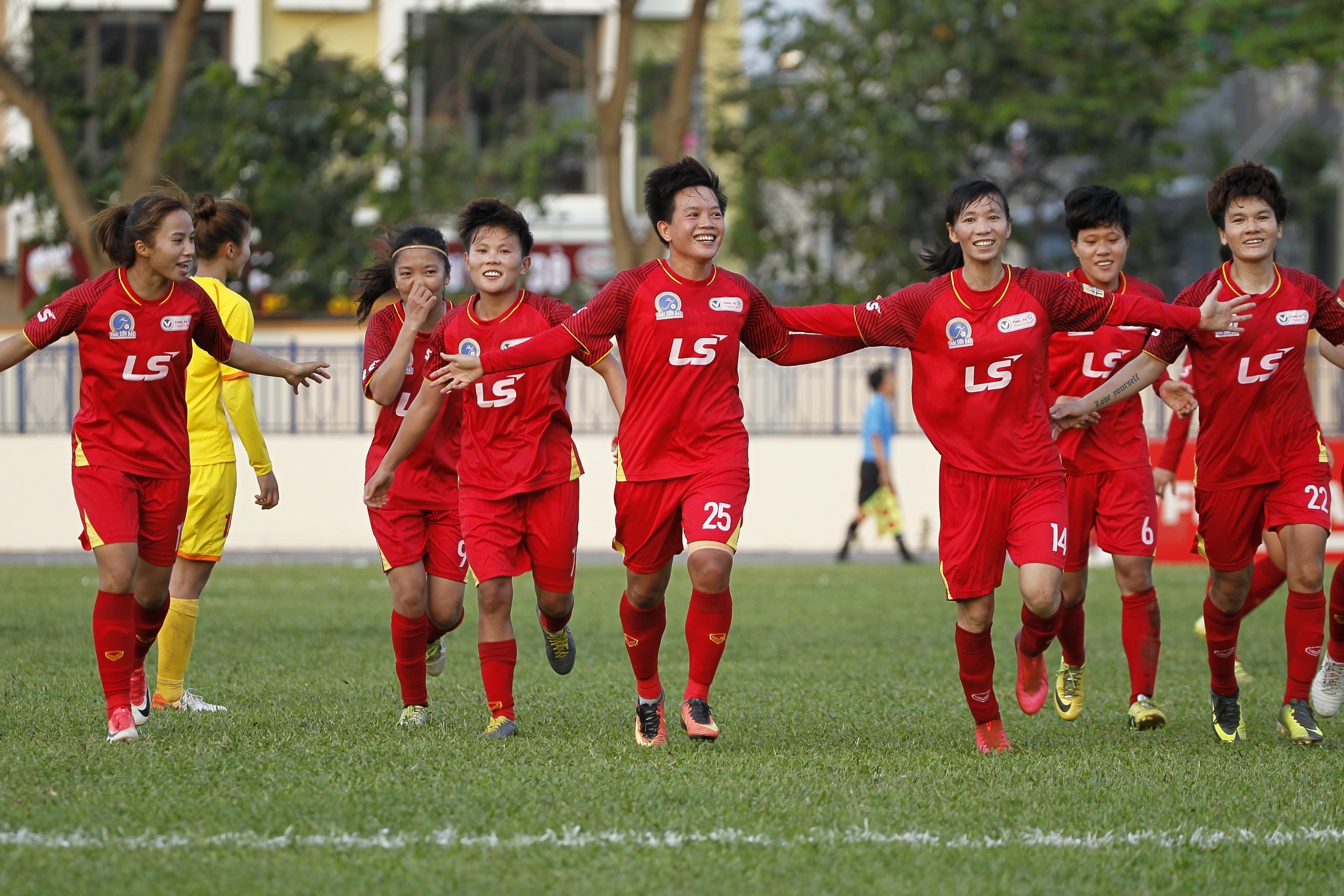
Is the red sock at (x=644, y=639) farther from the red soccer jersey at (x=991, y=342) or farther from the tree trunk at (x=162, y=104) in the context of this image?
the tree trunk at (x=162, y=104)

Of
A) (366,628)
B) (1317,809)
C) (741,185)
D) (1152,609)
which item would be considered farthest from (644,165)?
(1317,809)

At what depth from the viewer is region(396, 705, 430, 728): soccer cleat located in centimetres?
695

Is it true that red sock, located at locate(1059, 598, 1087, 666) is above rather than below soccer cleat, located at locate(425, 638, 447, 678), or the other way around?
above

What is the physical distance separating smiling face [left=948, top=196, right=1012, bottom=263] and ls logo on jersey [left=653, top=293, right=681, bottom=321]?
120 centimetres

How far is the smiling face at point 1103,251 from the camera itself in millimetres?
7312

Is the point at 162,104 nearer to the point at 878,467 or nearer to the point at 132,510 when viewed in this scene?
the point at 878,467

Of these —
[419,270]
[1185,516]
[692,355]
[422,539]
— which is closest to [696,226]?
[692,355]

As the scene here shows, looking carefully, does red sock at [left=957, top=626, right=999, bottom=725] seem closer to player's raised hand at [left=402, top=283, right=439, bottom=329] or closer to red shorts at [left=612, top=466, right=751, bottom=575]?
red shorts at [left=612, top=466, right=751, bottom=575]

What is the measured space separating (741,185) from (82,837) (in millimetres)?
23084

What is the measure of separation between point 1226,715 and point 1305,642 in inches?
18.8

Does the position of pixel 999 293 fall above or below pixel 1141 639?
above

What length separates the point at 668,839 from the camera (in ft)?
15.9

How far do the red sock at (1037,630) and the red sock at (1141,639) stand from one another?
665mm

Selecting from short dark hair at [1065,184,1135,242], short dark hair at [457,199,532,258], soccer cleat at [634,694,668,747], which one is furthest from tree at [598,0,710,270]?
soccer cleat at [634,694,668,747]
